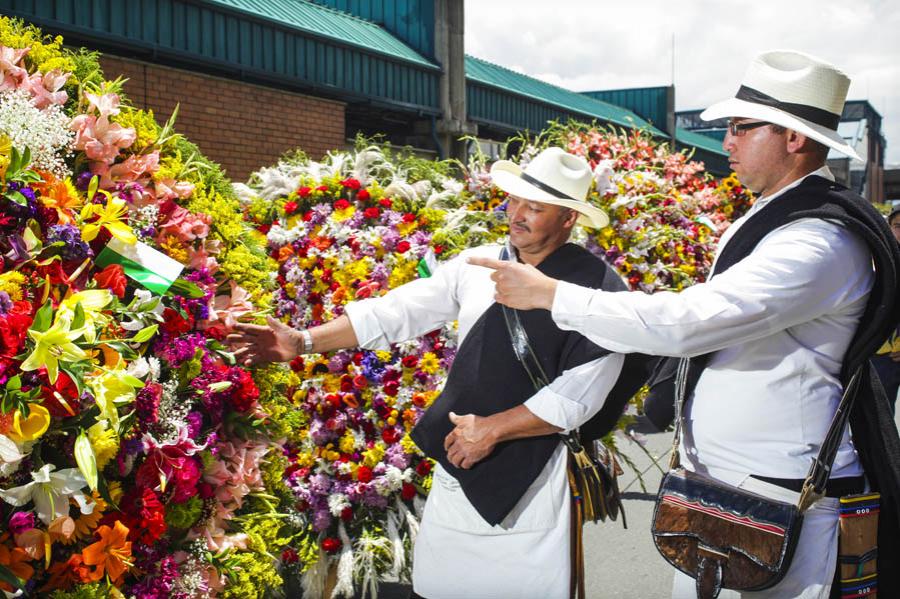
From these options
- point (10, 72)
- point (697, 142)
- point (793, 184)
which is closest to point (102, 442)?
point (10, 72)

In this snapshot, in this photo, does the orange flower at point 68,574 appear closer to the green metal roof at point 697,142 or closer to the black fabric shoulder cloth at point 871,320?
the black fabric shoulder cloth at point 871,320

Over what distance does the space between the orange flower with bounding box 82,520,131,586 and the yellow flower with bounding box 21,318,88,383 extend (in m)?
0.39

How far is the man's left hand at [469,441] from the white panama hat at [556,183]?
0.73 meters

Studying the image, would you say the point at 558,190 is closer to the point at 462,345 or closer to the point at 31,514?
the point at 462,345

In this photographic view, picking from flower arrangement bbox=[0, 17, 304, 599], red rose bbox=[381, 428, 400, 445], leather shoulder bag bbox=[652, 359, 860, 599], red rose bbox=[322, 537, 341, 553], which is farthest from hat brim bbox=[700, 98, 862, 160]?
red rose bbox=[322, 537, 341, 553]

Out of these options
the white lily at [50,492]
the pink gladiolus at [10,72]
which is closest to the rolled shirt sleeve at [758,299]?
the white lily at [50,492]

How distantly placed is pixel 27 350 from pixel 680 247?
17.1 feet

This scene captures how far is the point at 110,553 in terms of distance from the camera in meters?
1.83

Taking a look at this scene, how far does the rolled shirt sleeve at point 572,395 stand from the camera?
256 cm

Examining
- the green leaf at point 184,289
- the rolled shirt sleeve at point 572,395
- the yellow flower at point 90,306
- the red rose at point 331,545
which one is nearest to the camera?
the yellow flower at point 90,306

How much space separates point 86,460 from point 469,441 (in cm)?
122

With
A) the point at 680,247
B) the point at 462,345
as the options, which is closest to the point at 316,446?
the point at 462,345

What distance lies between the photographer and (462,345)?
9.17 feet

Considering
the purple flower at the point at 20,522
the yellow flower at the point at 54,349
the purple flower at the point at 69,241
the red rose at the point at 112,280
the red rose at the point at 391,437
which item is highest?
the purple flower at the point at 69,241
